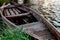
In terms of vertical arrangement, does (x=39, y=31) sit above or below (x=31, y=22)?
above

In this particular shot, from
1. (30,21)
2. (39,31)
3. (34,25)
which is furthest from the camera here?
(30,21)

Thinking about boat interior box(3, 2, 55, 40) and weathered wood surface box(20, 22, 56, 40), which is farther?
boat interior box(3, 2, 55, 40)

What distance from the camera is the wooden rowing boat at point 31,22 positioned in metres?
5.69

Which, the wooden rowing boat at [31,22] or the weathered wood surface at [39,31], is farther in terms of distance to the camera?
the wooden rowing boat at [31,22]

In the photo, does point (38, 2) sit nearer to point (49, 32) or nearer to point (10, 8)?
point (10, 8)

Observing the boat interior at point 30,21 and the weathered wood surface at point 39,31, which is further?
the boat interior at point 30,21

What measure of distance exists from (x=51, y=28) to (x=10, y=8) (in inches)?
166

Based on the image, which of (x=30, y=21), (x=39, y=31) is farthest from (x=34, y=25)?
(x=30, y=21)

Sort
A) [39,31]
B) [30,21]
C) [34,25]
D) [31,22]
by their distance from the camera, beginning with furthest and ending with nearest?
[30,21] < [31,22] < [34,25] < [39,31]

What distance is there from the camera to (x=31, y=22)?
755cm

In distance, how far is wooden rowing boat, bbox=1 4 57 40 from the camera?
224 inches

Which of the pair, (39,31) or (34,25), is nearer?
(39,31)

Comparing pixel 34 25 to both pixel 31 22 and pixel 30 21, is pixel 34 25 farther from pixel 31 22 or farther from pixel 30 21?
pixel 30 21

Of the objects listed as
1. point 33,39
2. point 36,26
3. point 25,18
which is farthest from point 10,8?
point 33,39
